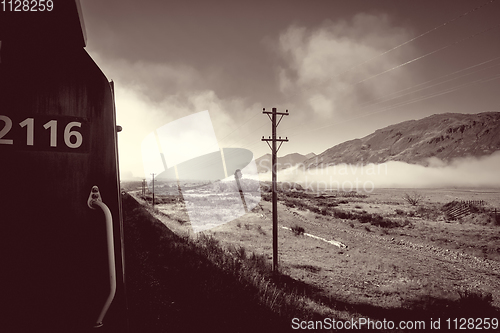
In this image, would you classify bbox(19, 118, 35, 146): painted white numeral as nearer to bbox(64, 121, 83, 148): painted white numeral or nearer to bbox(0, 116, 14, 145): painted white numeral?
bbox(0, 116, 14, 145): painted white numeral

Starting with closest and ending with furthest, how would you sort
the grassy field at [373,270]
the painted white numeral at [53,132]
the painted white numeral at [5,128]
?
the painted white numeral at [5,128] → the painted white numeral at [53,132] → the grassy field at [373,270]

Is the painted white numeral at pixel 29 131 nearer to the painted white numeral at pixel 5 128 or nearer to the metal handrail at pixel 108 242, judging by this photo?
the painted white numeral at pixel 5 128

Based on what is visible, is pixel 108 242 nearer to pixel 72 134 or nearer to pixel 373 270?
pixel 72 134

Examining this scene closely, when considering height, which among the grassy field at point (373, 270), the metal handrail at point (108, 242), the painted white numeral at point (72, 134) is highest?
the painted white numeral at point (72, 134)

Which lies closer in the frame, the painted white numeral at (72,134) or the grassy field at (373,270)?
the painted white numeral at (72,134)

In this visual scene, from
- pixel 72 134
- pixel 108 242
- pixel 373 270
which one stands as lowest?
pixel 373 270

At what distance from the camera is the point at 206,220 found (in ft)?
103

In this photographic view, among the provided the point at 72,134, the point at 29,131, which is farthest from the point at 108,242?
the point at 29,131

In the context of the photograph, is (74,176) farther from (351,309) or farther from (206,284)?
(351,309)

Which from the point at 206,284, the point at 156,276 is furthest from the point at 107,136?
the point at 156,276

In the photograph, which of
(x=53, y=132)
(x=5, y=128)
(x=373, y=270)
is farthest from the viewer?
(x=373, y=270)

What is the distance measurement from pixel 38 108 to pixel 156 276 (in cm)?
767

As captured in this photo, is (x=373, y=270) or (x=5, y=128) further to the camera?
(x=373, y=270)

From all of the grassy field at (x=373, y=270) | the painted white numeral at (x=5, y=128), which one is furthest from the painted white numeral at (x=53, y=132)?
the grassy field at (x=373, y=270)
